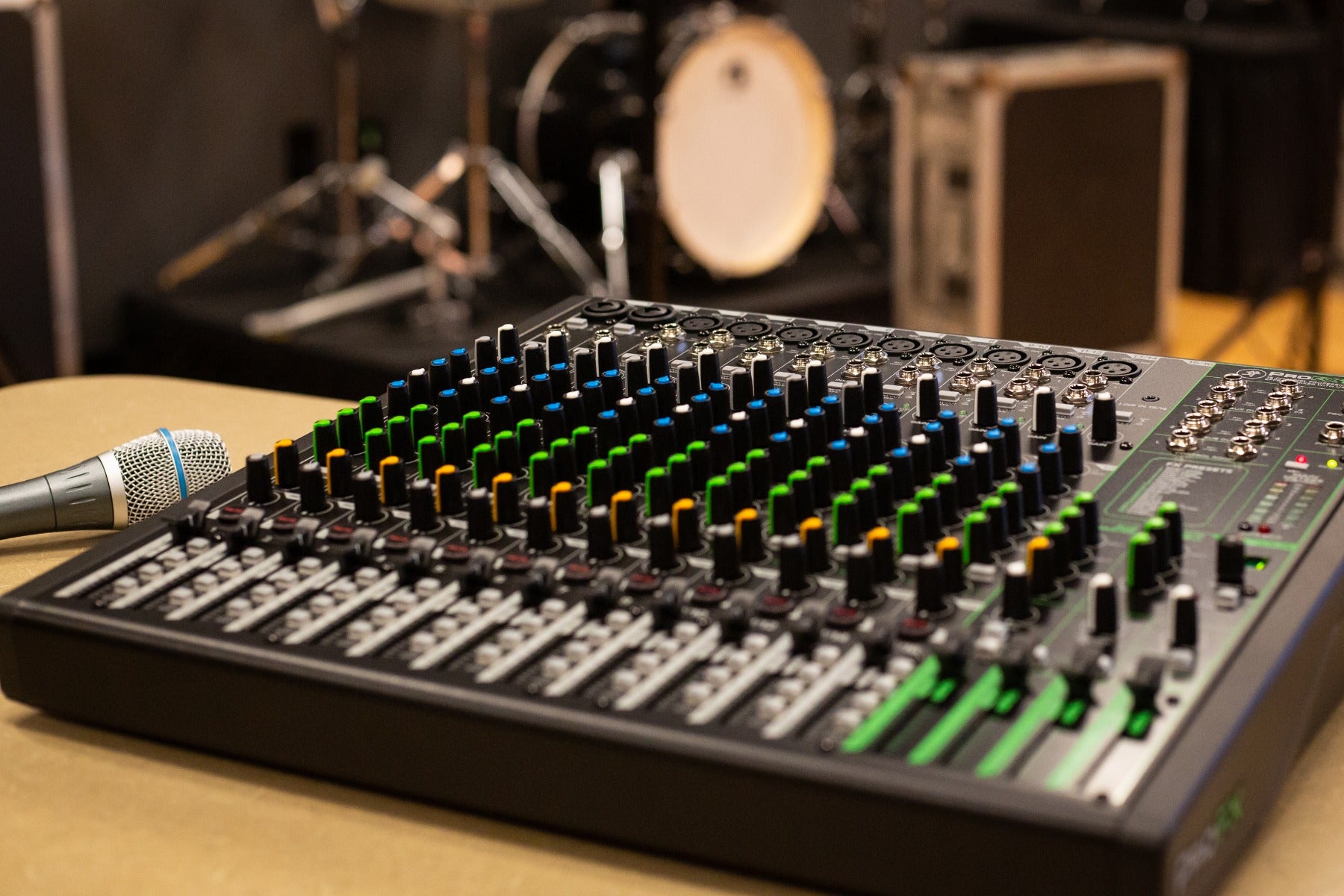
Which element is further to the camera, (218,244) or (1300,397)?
(218,244)

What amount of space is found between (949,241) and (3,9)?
106 inches

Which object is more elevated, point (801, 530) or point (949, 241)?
point (801, 530)

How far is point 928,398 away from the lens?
1.06 meters

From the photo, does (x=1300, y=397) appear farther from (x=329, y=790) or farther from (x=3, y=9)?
(x=3, y=9)

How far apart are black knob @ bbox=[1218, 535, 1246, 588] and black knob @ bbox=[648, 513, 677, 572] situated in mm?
294

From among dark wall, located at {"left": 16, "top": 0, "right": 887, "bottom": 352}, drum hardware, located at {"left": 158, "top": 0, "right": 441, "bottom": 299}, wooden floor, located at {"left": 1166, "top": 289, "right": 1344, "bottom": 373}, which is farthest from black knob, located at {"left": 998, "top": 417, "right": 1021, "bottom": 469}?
dark wall, located at {"left": 16, "top": 0, "right": 887, "bottom": 352}

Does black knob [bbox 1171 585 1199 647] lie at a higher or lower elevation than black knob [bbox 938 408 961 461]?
lower

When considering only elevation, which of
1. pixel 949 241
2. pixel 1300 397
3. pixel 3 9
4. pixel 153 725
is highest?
pixel 3 9

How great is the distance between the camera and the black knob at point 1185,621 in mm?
761

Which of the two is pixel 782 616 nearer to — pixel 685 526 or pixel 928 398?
pixel 685 526

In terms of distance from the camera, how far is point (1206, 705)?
28.1 inches

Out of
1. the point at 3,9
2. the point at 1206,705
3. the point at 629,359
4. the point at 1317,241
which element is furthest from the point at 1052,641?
the point at 3,9

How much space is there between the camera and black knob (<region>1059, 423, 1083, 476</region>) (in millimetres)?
968

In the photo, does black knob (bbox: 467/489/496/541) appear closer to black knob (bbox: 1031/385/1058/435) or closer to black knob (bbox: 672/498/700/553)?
black knob (bbox: 672/498/700/553)
